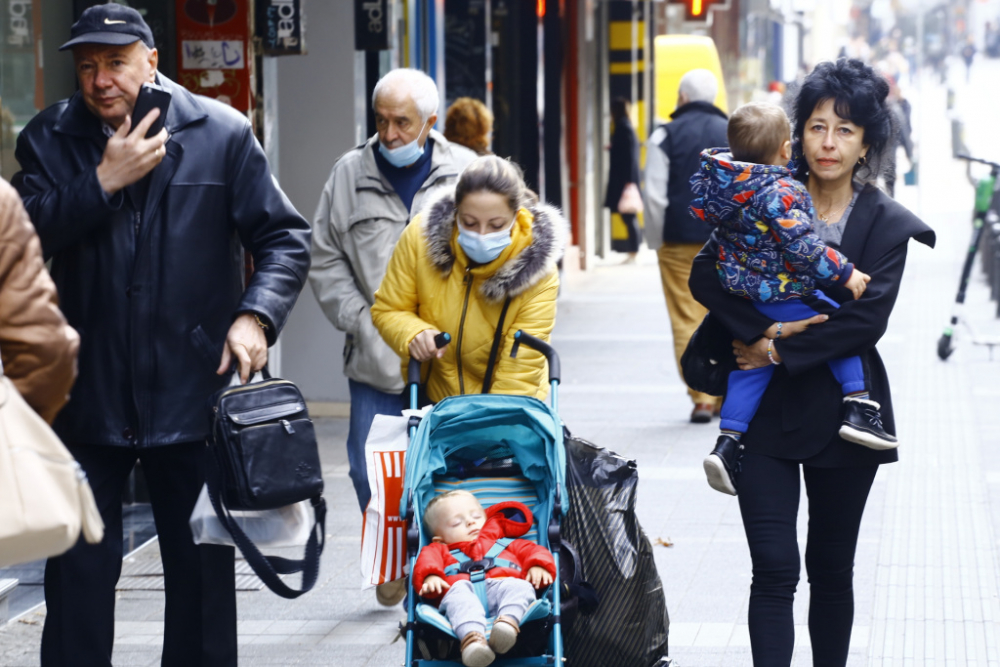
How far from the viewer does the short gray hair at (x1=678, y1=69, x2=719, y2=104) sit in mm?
9750

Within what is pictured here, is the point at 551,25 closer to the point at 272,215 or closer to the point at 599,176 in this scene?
the point at 599,176

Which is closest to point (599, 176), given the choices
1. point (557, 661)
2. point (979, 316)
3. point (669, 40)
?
point (669, 40)

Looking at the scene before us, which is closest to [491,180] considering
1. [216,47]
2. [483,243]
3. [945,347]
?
Result: [483,243]

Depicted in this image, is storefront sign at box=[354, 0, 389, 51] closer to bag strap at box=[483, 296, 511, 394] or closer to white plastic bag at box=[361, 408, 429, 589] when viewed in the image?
bag strap at box=[483, 296, 511, 394]

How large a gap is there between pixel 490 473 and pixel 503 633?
64 cm

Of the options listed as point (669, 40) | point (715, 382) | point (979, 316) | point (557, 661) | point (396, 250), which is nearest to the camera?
point (557, 661)

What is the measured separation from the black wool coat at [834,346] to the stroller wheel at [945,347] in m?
7.77

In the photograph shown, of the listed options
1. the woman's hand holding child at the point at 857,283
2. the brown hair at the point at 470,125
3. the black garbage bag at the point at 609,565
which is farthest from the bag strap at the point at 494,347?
the brown hair at the point at 470,125

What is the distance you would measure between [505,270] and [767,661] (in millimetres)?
1301

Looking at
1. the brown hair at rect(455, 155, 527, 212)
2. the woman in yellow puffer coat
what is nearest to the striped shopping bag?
the woman in yellow puffer coat

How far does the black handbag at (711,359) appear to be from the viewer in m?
4.30

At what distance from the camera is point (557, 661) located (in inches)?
147

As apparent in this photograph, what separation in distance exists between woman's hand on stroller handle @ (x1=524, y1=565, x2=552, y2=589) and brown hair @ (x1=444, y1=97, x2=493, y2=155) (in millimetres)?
4403

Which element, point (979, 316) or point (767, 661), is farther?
point (979, 316)
